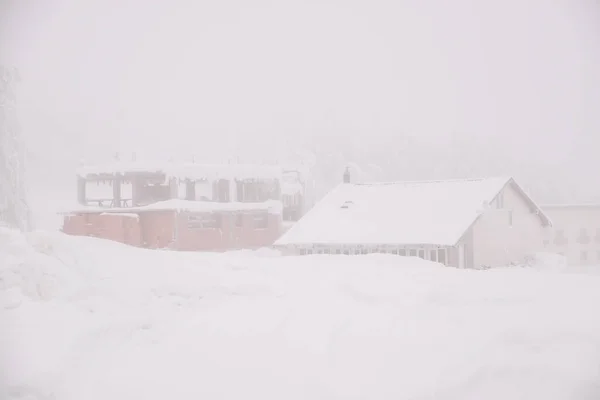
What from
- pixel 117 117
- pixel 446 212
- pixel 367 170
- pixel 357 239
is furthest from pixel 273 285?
pixel 117 117

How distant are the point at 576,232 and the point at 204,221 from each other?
1222 inches

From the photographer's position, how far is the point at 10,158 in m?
31.2

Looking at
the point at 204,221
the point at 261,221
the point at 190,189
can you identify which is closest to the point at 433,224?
the point at 204,221

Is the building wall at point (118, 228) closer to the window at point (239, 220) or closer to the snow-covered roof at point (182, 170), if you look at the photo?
the snow-covered roof at point (182, 170)

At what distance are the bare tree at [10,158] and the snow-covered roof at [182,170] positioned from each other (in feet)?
23.0

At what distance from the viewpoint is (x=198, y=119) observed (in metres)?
109

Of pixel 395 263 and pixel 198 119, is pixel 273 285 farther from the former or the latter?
A: pixel 198 119

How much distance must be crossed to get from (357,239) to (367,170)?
48.1 m

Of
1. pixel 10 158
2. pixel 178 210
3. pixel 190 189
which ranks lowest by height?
pixel 178 210

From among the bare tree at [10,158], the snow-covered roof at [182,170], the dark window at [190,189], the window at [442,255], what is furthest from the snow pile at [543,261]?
the bare tree at [10,158]

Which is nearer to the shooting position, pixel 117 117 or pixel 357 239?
pixel 357 239

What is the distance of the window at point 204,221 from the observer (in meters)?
38.2

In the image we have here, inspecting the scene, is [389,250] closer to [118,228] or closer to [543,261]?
[543,261]

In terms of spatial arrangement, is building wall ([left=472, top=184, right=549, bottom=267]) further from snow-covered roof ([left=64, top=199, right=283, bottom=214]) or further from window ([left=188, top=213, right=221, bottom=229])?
window ([left=188, top=213, right=221, bottom=229])
